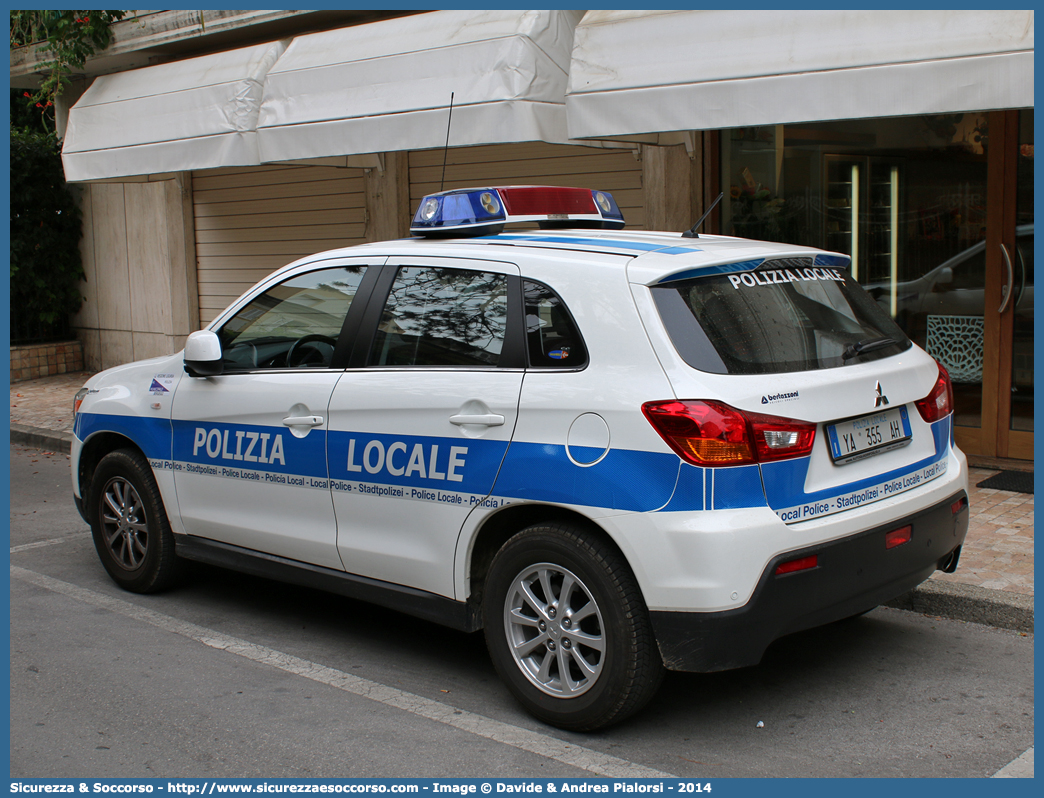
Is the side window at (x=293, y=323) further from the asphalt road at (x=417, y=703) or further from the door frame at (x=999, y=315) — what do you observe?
the door frame at (x=999, y=315)

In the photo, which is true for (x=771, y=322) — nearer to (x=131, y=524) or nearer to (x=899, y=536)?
(x=899, y=536)

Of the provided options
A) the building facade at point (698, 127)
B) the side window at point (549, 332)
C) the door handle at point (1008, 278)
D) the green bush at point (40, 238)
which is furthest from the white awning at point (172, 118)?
the side window at point (549, 332)

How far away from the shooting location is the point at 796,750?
3564 millimetres

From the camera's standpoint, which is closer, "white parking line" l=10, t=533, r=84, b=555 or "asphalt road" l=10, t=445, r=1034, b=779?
"asphalt road" l=10, t=445, r=1034, b=779

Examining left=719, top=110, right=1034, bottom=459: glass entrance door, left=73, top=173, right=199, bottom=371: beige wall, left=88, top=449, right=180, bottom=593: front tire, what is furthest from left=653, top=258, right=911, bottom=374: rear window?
left=73, top=173, right=199, bottom=371: beige wall

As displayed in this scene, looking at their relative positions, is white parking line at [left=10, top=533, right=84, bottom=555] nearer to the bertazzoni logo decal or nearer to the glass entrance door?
the bertazzoni logo decal

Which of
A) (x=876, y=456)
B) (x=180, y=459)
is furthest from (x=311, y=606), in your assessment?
(x=876, y=456)

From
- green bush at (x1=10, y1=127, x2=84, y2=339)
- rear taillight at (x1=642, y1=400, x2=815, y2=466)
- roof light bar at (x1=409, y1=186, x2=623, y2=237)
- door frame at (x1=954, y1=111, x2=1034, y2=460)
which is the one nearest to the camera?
rear taillight at (x1=642, y1=400, x2=815, y2=466)

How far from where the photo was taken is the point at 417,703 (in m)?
4.02

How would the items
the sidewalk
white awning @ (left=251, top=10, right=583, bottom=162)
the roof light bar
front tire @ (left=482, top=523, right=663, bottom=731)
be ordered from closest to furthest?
front tire @ (left=482, top=523, right=663, bottom=731)
the roof light bar
the sidewalk
white awning @ (left=251, top=10, right=583, bottom=162)

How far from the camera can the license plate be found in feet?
11.7

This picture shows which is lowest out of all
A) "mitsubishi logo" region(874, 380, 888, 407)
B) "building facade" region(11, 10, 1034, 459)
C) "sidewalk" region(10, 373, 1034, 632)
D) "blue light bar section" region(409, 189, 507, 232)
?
"sidewalk" region(10, 373, 1034, 632)

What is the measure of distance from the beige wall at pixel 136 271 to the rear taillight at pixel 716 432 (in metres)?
11.5

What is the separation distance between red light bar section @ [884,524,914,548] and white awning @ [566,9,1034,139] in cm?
316
